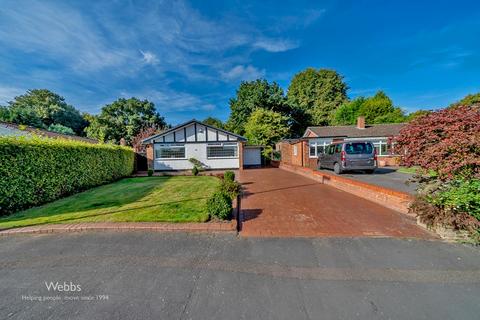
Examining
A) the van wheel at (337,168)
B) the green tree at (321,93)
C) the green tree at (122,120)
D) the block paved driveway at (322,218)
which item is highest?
the green tree at (321,93)

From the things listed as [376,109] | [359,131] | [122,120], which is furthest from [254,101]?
[376,109]

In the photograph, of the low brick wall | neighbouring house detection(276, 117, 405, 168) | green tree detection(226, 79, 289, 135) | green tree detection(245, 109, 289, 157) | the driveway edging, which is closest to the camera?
the driveway edging

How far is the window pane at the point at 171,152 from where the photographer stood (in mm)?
18203

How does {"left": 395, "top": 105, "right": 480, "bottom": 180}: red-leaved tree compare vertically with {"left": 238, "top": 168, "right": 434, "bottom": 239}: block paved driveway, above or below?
above

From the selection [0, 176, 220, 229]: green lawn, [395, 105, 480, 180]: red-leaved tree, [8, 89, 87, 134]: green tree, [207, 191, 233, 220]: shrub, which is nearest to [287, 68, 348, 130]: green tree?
[395, 105, 480, 180]: red-leaved tree

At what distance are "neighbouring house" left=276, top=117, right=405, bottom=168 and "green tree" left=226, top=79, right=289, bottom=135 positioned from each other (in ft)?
29.4

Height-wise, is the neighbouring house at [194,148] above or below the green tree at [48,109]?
below

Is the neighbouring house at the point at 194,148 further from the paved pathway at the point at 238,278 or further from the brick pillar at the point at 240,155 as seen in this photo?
the paved pathway at the point at 238,278

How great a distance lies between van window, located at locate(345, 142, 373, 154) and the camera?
11.2 metres

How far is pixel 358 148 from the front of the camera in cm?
1133

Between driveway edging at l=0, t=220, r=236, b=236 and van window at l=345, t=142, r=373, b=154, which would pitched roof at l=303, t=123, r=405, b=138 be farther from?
driveway edging at l=0, t=220, r=236, b=236

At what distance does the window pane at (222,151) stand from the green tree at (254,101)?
1260cm

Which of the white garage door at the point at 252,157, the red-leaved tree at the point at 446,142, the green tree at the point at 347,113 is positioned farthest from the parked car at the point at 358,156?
the green tree at the point at 347,113

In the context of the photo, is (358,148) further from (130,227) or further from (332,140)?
(130,227)
